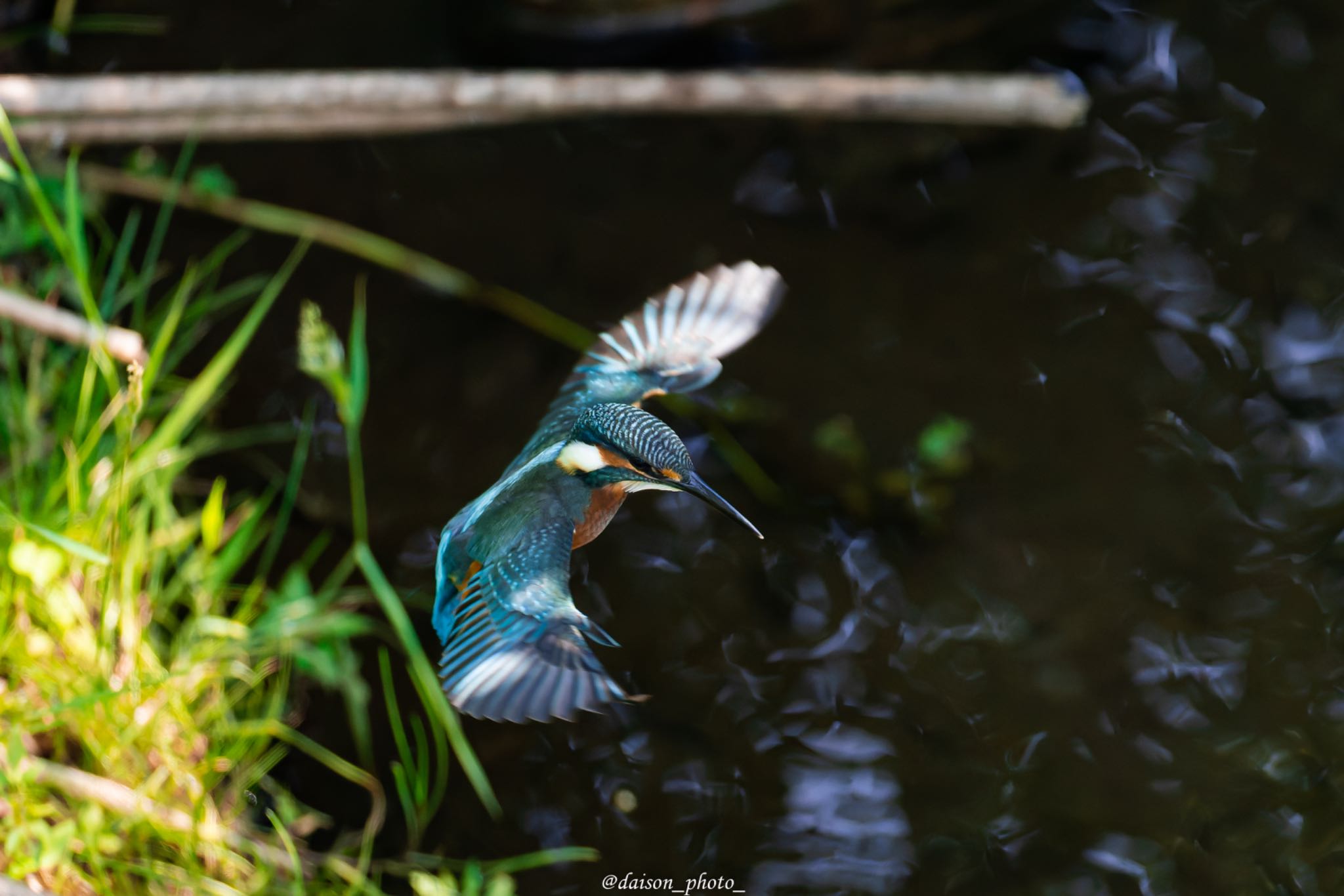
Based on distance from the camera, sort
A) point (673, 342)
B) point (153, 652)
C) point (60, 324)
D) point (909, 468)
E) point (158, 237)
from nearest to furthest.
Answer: point (673, 342) < point (60, 324) < point (153, 652) < point (158, 237) < point (909, 468)

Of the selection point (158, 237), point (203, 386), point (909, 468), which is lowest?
point (909, 468)

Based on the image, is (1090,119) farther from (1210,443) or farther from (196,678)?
(196,678)

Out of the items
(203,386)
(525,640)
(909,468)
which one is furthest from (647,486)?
(909,468)

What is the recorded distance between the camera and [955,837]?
303 cm

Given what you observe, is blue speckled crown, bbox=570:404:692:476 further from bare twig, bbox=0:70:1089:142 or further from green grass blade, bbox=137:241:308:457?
bare twig, bbox=0:70:1089:142

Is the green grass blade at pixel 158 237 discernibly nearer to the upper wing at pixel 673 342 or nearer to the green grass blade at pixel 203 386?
the green grass blade at pixel 203 386

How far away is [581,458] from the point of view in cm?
83

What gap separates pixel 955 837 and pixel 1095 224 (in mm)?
2254

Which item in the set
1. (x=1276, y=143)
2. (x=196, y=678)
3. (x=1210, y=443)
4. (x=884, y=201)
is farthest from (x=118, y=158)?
(x=1276, y=143)

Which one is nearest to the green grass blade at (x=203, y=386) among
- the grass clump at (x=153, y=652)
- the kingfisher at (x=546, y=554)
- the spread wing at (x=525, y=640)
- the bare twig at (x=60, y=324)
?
the grass clump at (x=153, y=652)

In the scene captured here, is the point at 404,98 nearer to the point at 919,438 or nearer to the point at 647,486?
the point at 919,438

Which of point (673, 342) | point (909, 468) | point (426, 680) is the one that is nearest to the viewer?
point (673, 342)

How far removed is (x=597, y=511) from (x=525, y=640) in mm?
123

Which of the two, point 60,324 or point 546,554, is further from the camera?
point 60,324
